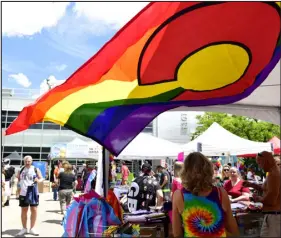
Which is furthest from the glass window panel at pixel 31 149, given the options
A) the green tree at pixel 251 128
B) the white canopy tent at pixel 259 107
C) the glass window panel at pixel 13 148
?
the white canopy tent at pixel 259 107

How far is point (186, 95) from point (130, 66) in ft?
3.16

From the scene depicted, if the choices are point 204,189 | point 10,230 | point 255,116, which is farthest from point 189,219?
point 10,230

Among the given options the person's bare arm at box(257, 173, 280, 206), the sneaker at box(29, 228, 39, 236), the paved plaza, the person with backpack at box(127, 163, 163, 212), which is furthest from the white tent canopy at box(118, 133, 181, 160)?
the person's bare arm at box(257, 173, 280, 206)

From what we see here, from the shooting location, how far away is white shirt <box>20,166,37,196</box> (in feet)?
25.8

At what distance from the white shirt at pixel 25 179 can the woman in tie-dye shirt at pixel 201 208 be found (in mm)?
5998

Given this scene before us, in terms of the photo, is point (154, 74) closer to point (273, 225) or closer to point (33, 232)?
point (273, 225)

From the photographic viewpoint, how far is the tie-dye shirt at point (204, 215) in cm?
247

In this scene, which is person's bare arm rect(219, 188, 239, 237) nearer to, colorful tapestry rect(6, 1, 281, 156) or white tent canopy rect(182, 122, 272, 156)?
colorful tapestry rect(6, 1, 281, 156)

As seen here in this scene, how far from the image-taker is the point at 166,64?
313 cm

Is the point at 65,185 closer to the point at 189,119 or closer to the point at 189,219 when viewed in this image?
the point at 189,219

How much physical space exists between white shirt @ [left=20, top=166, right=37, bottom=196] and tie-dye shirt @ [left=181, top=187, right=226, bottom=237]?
6.06 meters

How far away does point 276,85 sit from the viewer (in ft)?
13.9

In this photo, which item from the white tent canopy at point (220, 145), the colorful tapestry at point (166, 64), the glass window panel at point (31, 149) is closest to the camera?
the colorful tapestry at point (166, 64)

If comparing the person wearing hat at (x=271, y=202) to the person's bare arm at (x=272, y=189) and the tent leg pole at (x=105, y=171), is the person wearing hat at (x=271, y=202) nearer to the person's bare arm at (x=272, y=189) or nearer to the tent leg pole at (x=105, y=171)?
the person's bare arm at (x=272, y=189)
